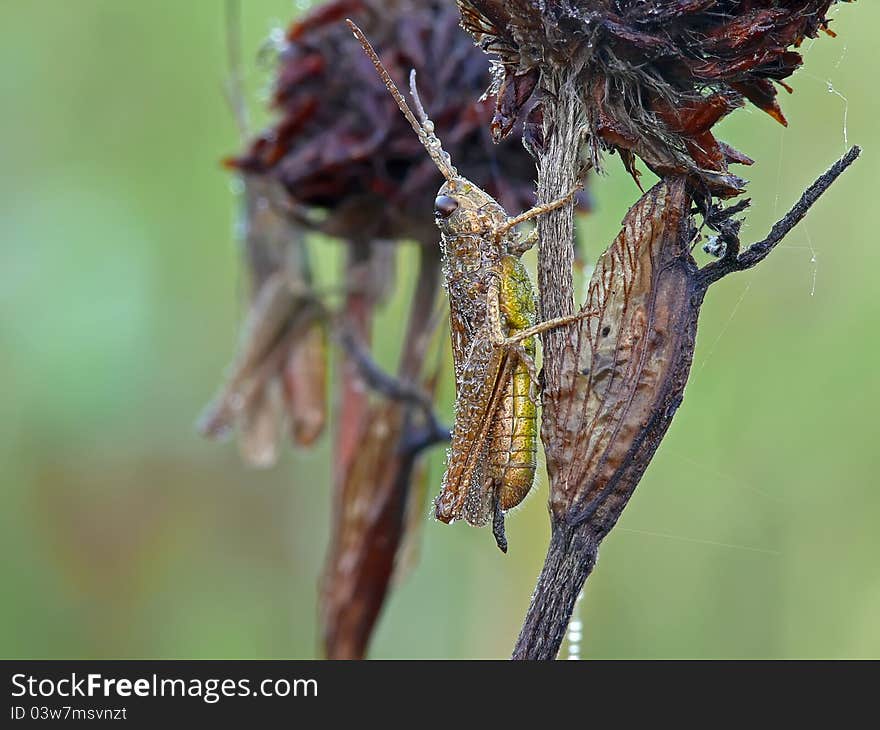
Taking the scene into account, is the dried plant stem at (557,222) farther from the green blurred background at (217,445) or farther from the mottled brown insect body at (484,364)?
the green blurred background at (217,445)

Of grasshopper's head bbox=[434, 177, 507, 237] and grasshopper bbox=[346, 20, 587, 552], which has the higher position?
grasshopper's head bbox=[434, 177, 507, 237]

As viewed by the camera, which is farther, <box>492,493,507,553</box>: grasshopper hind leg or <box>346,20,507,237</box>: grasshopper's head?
<box>346,20,507,237</box>: grasshopper's head

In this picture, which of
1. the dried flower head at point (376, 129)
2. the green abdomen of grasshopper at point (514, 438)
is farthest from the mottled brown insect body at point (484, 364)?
the dried flower head at point (376, 129)

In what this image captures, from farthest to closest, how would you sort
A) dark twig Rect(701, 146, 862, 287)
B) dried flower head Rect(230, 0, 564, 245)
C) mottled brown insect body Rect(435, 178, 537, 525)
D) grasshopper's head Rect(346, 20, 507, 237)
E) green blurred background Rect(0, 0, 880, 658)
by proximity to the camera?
green blurred background Rect(0, 0, 880, 658) < dried flower head Rect(230, 0, 564, 245) < grasshopper's head Rect(346, 20, 507, 237) < mottled brown insect body Rect(435, 178, 537, 525) < dark twig Rect(701, 146, 862, 287)

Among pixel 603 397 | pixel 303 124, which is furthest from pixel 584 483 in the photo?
pixel 303 124

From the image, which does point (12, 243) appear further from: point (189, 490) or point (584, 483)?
point (584, 483)

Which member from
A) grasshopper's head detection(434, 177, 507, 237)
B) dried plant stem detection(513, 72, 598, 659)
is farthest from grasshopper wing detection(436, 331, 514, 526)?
dried plant stem detection(513, 72, 598, 659)

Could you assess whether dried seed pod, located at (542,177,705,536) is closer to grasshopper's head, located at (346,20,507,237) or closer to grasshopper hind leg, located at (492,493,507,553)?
grasshopper hind leg, located at (492,493,507,553)
